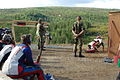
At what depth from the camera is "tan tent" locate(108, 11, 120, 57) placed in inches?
506

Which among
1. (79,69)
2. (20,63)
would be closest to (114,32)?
(79,69)

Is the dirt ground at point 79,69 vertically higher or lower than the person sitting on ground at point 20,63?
lower

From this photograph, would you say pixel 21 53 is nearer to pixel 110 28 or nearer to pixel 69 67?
pixel 69 67

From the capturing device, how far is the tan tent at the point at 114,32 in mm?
12852

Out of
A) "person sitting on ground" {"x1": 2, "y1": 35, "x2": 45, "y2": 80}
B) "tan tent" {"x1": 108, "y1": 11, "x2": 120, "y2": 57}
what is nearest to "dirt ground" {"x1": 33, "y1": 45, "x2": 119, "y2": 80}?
"tan tent" {"x1": 108, "y1": 11, "x2": 120, "y2": 57}

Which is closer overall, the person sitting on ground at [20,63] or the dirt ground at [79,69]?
the person sitting on ground at [20,63]

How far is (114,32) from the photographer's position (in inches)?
514

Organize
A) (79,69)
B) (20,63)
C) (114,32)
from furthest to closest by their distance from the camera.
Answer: (114,32), (79,69), (20,63)

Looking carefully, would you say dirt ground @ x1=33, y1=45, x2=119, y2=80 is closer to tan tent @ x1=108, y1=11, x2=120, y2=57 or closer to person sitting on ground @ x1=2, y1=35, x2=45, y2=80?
tan tent @ x1=108, y1=11, x2=120, y2=57

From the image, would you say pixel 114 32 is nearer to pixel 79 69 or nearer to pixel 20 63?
pixel 79 69

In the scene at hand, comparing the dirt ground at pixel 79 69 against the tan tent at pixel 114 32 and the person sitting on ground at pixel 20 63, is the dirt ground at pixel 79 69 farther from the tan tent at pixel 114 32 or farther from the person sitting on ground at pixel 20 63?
the person sitting on ground at pixel 20 63

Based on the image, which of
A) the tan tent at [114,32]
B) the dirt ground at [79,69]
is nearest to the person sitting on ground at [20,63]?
the dirt ground at [79,69]

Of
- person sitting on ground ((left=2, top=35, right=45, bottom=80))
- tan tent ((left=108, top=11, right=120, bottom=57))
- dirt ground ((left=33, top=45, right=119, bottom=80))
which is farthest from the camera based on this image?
tan tent ((left=108, top=11, right=120, bottom=57))

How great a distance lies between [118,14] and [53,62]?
368 cm
